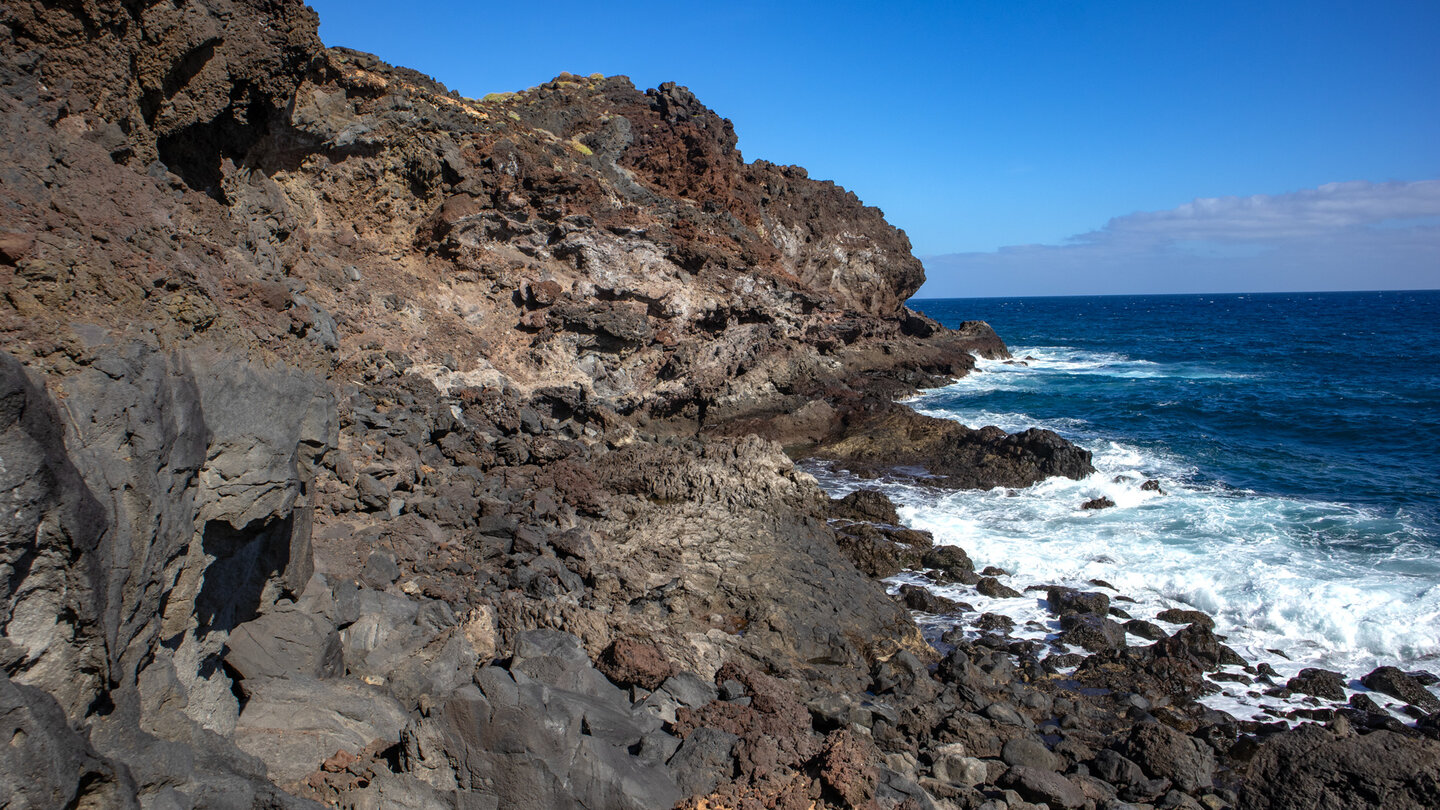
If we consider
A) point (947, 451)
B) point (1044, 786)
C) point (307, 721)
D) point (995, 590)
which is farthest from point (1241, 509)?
point (307, 721)

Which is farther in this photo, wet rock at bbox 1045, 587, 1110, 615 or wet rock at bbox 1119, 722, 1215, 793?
wet rock at bbox 1045, 587, 1110, 615

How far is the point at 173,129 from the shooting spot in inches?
391

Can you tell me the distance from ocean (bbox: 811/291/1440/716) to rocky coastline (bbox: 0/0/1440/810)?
951mm

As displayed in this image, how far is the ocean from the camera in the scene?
12484 millimetres

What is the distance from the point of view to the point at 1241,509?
59.3 ft

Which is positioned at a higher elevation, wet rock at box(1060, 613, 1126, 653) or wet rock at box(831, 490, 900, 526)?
wet rock at box(831, 490, 900, 526)

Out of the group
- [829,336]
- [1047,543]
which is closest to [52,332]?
[1047,543]

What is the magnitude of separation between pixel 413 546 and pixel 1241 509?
1825 cm

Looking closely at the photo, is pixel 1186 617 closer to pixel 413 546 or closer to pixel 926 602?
pixel 926 602

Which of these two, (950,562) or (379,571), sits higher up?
(379,571)

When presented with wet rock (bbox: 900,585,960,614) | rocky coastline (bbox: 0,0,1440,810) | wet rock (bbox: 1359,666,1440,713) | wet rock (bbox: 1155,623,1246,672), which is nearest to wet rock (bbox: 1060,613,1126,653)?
rocky coastline (bbox: 0,0,1440,810)

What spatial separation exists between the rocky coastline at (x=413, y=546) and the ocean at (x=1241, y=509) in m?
0.95

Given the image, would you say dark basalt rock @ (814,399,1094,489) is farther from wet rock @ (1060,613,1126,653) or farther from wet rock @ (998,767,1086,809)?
wet rock @ (998,767,1086,809)

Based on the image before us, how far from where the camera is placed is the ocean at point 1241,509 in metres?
12.5
